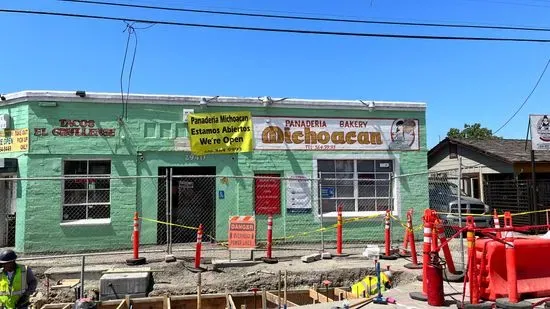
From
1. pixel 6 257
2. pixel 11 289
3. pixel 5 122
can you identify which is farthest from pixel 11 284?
pixel 5 122

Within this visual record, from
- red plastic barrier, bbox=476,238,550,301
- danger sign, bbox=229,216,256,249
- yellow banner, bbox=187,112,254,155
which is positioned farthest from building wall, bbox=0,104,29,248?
red plastic barrier, bbox=476,238,550,301

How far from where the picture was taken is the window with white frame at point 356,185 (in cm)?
1648

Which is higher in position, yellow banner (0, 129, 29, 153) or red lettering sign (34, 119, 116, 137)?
red lettering sign (34, 119, 116, 137)

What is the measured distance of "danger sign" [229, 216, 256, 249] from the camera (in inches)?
496

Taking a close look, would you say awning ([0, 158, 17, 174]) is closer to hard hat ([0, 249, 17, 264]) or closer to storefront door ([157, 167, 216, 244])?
storefront door ([157, 167, 216, 244])

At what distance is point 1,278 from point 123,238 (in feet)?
27.9

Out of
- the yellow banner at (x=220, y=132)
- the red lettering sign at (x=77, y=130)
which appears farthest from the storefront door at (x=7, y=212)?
the yellow banner at (x=220, y=132)

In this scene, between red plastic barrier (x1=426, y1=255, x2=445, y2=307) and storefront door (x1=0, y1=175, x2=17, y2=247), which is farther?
storefront door (x1=0, y1=175, x2=17, y2=247)

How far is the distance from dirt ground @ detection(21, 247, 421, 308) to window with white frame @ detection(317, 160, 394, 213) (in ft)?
12.7

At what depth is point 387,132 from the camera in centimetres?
1692

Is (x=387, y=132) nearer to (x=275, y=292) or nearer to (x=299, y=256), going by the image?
(x=299, y=256)

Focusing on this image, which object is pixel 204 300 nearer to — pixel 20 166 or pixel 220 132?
pixel 220 132

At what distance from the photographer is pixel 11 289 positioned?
6469 millimetres

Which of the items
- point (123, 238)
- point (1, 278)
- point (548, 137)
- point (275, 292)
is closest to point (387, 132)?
point (548, 137)
